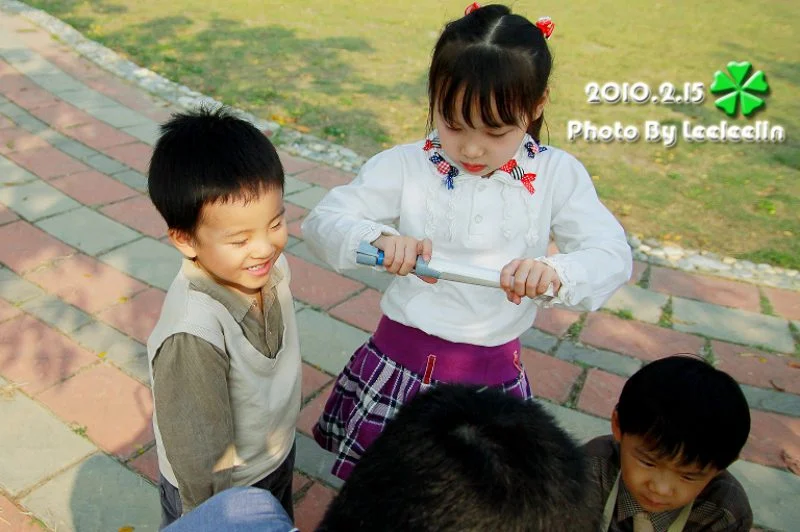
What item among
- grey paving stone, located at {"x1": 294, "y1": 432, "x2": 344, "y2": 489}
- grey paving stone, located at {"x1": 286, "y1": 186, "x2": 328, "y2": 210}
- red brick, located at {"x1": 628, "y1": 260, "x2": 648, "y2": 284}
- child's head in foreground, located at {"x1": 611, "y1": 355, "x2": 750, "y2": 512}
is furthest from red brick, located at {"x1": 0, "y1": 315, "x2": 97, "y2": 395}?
red brick, located at {"x1": 628, "y1": 260, "x2": 648, "y2": 284}

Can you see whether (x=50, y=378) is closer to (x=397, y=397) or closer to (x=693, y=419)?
(x=397, y=397)

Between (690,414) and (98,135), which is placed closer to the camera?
(690,414)

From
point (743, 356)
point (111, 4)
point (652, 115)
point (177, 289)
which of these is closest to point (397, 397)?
point (177, 289)

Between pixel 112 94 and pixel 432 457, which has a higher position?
pixel 432 457

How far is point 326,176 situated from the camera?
14.6ft

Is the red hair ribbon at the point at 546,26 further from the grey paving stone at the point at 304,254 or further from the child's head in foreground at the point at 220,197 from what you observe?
the grey paving stone at the point at 304,254

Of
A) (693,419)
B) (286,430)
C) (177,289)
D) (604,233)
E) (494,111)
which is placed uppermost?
(494,111)

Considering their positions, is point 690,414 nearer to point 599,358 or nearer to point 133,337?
point 599,358

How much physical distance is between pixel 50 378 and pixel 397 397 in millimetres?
1496

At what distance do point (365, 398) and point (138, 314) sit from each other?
5.07ft

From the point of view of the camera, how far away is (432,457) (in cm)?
87

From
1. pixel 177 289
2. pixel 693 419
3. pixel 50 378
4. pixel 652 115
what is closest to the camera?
pixel 177 289

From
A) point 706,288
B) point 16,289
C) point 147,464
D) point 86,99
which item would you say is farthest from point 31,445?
point 86,99

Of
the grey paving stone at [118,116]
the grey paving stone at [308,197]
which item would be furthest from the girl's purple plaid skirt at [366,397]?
the grey paving stone at [118,116]
